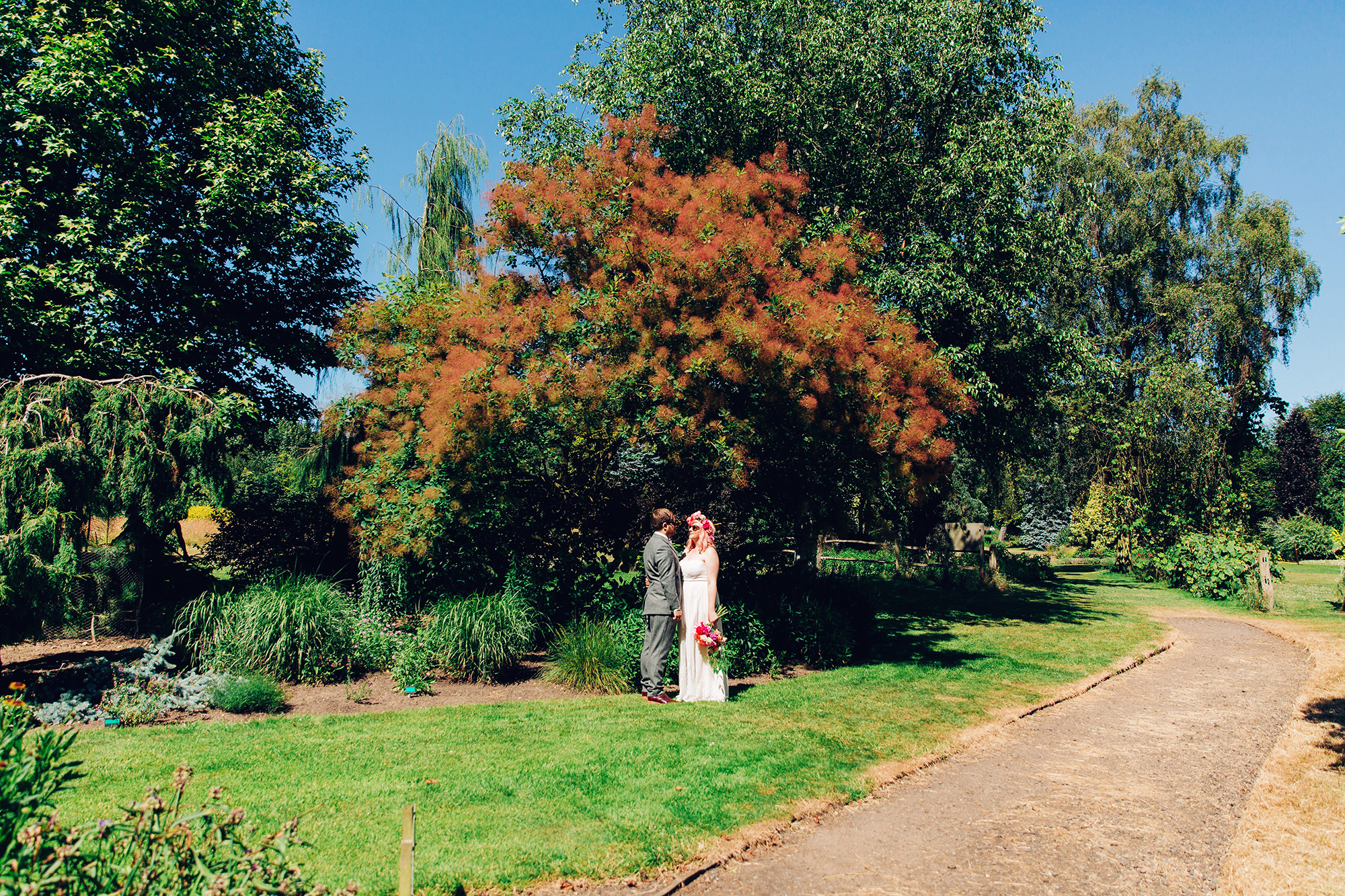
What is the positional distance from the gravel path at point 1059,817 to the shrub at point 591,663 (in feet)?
10.7

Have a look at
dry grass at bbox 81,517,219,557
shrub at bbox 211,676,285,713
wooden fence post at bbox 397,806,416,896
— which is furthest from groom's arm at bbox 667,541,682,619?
dry grass at bbox 81,517,219,557

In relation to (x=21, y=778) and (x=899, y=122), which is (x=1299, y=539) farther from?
(x=21, y=778)

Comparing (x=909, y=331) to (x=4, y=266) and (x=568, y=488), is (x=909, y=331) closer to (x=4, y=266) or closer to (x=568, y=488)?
(x=568, y=488)

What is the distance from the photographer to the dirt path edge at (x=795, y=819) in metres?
Result: 3.89

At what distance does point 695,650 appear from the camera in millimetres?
7656

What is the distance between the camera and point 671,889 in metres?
3.86

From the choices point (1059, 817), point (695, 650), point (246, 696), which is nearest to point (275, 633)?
point (246, 696)

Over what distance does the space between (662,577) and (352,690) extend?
3124mm

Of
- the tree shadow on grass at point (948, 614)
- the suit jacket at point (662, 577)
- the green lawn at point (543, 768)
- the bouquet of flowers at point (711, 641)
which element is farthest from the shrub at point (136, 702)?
the tree shadow on grass at point (948, 614)

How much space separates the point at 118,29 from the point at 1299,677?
56.1 feet

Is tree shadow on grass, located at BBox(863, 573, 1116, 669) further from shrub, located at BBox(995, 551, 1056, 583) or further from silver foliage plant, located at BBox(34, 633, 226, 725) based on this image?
silver foliage plant, located at BBox(34, 633, 226, 725)

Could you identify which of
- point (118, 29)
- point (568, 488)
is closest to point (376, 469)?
point (568, 488)

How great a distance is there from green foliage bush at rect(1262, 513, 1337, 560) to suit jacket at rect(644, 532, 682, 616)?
3205 centimetres

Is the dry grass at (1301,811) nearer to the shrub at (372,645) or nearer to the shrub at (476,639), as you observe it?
the shrub at (476,639)
